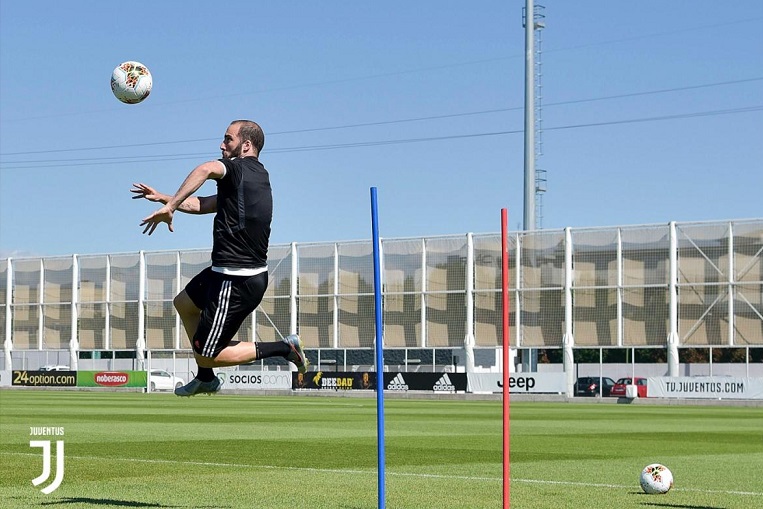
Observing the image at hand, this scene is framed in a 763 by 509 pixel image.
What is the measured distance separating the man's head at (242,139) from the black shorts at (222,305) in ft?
3.35

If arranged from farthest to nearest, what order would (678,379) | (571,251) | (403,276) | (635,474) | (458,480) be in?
1. (403,276)
2. (571,251)
3. (678,379)
4. (635,474)
5. (458,480)

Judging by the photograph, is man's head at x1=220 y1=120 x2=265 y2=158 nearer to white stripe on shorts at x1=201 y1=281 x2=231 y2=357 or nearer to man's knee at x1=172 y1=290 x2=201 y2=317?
white stripe on shorts at x1=201 y1=281 x2=231 y2=357

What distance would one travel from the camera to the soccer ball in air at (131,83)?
11797 mm

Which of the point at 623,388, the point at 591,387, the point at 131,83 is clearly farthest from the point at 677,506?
the point at 591,387

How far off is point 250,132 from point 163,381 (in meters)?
65.5

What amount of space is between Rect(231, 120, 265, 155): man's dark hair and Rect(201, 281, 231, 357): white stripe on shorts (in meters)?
1.18

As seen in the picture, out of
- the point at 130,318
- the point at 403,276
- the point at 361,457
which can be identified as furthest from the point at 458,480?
the point at 130,318

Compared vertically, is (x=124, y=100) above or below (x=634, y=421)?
above

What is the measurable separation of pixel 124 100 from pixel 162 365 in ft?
253

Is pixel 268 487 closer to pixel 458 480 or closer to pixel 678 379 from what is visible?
pixel 458 480

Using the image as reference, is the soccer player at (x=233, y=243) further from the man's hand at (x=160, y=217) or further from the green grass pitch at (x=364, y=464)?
the green grass pitch at (x=364, y=464)

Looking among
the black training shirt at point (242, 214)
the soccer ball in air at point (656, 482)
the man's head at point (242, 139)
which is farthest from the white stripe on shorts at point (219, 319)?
the soccer ball in air at point (656, 482)

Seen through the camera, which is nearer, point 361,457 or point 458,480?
point 458,480

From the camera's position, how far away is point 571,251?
228 ft
